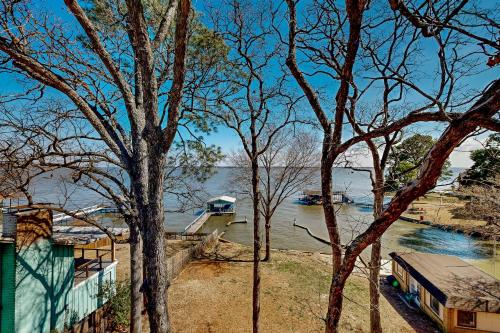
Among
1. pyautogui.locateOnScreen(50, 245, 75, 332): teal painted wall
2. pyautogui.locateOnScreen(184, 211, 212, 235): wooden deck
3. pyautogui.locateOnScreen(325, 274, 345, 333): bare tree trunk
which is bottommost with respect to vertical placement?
pyautogui.locateOnScreen(184, 211, 212, 235): wooden deck

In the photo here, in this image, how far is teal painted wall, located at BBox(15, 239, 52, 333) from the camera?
5.27 metres

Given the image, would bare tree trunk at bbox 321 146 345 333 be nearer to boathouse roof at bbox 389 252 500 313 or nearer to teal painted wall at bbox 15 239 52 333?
boathouse roof at bbox 389 252 500 313

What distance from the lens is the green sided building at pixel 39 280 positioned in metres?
5.11

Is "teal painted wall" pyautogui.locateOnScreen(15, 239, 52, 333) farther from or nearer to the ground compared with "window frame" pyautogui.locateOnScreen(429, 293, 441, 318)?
farther from the ground

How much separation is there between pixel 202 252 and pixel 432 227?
23.5 meters

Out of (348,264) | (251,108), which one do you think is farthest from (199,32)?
(348,264)

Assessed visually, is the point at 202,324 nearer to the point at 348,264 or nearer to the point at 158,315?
the point at 158,315

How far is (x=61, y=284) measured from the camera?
252 inches

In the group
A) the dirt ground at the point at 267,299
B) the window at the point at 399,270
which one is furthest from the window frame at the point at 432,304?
the window at the point at 399,270

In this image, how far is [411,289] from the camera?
403 inches

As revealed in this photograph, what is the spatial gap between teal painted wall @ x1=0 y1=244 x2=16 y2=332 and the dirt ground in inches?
164

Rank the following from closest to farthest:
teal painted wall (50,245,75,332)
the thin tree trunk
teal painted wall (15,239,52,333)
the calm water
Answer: teal painted wall (15,239,52,333), the thin tree trunk, teal painted wall (50,245,75,332), the calm water

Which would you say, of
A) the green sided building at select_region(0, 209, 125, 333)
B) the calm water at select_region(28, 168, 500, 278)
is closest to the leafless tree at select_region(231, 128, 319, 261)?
the calm water at select_region(28, 168, 500, 278)

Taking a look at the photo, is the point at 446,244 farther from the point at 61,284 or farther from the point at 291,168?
the point at 61,284
